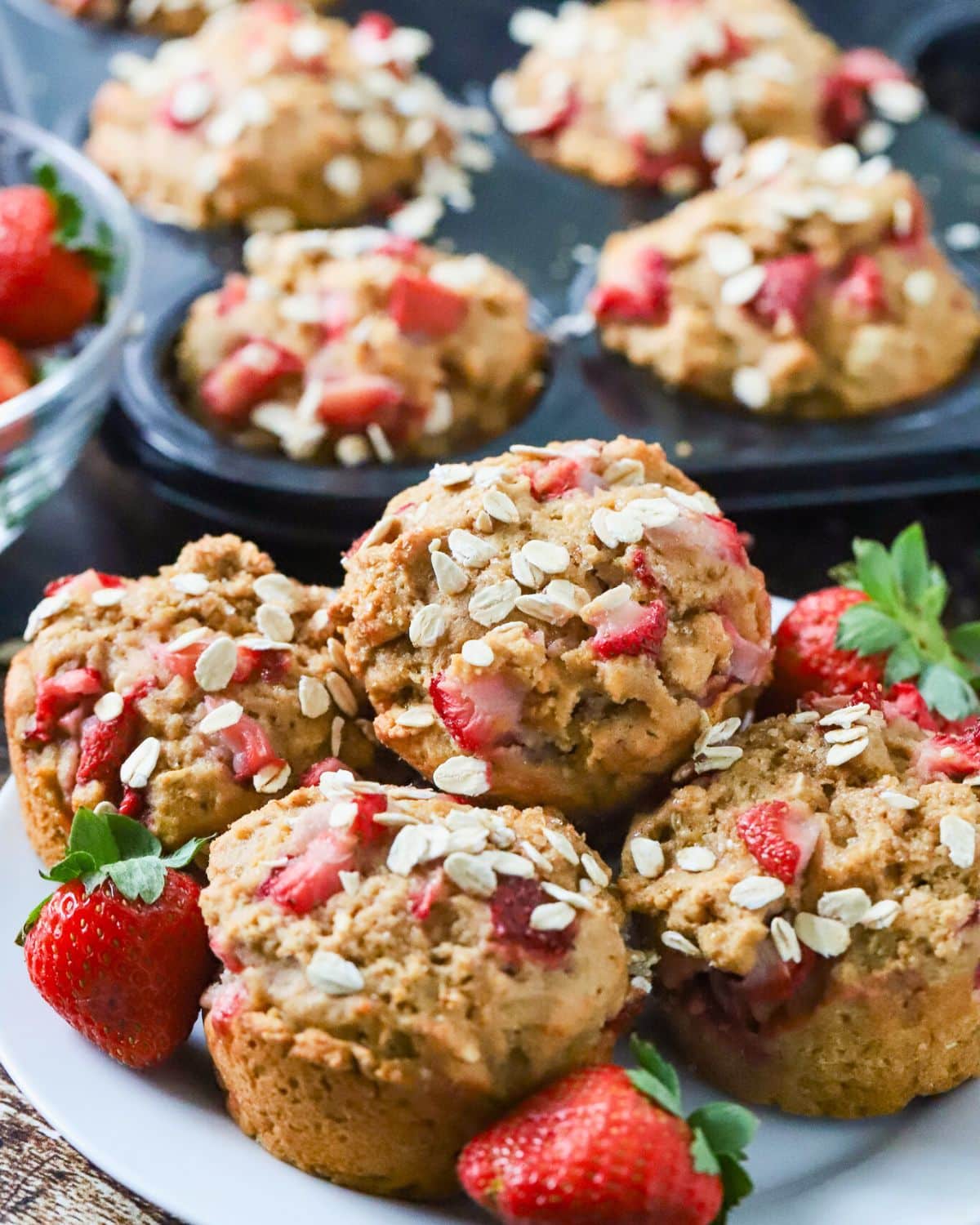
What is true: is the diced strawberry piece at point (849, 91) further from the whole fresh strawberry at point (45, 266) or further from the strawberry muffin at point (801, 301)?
the whole fresh strawberry at point (45, 266)

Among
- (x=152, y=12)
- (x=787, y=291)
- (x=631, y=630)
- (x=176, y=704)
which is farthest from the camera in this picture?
(x=152, y=12)

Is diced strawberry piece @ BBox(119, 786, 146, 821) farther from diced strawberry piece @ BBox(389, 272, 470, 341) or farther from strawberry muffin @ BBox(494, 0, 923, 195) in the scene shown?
strawberry muffin @ BBox(494, 0, 923, 195)

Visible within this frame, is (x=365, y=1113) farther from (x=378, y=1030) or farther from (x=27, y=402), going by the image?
(x=27, y=402)

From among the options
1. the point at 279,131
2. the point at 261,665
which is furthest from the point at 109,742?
the point at 279,131

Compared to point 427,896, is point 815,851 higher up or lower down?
lower down

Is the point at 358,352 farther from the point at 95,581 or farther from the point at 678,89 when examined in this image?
the point at 678,89

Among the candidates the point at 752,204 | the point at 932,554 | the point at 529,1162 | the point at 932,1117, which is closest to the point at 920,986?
the point at 932,1117

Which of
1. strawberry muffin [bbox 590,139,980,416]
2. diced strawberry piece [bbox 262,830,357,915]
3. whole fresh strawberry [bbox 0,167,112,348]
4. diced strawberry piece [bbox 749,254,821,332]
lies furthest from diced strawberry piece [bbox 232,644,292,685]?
diced strawberry piece [bbox 749,254,821,332]
